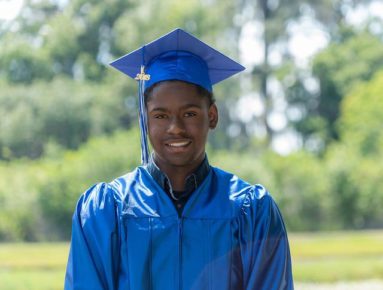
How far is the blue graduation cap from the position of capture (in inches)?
89.0

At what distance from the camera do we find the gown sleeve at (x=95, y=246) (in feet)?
6.91

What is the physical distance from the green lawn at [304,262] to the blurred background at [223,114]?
0.09 m

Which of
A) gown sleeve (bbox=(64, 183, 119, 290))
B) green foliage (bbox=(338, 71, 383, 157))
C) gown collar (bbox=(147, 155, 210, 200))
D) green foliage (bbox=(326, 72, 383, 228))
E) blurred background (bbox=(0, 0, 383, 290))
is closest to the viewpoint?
gown sleeve (bbox=(64, 183, 119, 290))

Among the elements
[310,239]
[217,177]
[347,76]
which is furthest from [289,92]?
[217,177]

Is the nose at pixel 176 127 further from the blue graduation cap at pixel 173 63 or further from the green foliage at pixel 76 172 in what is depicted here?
the green foliage at pixel 76 172

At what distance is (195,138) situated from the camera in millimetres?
2189

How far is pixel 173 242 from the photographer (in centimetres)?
214

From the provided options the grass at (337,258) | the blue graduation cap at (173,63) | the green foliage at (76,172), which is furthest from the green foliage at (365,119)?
the blue graduation cap at (173,63)

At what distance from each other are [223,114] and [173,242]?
2080cm

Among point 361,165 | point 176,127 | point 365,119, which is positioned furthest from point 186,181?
point 365,119

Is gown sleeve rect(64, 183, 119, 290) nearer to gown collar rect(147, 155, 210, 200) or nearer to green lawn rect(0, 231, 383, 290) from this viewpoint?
gown collar rect(147, 155, 210, 200)

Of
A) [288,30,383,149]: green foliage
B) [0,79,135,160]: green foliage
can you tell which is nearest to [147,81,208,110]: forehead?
[0,79,135,160]: green foliage

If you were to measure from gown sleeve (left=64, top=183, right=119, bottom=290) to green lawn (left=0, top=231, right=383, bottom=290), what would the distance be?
25.9 feet

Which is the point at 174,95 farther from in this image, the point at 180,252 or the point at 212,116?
the point at 180,252
